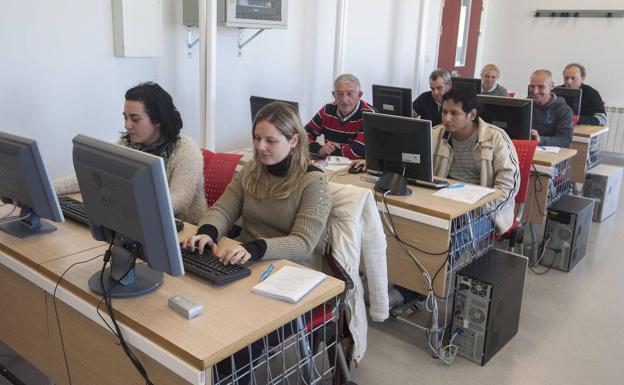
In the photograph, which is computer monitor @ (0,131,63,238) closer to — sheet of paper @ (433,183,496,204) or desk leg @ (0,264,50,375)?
desk leg @ (0,264,50,375)

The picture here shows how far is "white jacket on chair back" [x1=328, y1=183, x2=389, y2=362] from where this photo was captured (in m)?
1.91

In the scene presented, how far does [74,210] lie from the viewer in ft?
6.79

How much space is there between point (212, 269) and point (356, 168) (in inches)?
60.1

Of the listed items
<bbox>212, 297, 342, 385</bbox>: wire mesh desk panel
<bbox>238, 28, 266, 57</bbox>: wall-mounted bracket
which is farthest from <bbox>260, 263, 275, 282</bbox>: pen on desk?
<bbox>238, 28, 266, 57</bbox>: wall-mounted bracket

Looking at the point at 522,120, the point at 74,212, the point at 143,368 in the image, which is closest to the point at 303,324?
the point at 143,368

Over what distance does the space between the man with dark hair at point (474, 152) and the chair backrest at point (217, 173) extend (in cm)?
114

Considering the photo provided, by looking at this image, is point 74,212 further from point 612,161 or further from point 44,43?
point 612,161

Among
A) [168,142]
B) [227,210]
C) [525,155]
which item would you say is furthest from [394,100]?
[227,210]

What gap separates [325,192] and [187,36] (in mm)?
2311

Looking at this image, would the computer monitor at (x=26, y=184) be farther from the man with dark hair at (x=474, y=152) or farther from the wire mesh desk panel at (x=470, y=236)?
the man with dark hair at (x=474, y=152)

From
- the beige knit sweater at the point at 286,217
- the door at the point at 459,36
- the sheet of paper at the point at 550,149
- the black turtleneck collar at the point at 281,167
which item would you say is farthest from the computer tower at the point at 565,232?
the door at the point at 459,36

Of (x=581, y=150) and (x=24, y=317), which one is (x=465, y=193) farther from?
(x=581, y=150)

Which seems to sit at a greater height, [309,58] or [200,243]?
[309,58]

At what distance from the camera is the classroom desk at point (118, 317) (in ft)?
4.19
